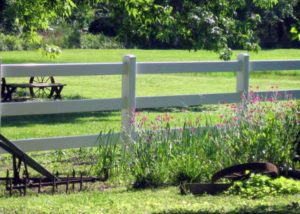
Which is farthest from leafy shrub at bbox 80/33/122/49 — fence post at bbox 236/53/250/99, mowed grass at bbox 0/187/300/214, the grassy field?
mowed grass at bbox 0/187/300/214

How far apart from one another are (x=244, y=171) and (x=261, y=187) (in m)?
0.42

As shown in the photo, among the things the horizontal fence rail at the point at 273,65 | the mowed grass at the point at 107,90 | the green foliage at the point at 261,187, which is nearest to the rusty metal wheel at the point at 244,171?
the green foliage at the point at 261,187

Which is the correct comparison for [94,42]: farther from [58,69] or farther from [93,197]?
[93,197]

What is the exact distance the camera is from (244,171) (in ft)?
32.5

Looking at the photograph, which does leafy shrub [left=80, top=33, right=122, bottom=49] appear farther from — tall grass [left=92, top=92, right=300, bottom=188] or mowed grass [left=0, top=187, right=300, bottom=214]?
mowed grass [left=0, top=187, right=300, bottom=214]

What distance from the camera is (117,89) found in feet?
90.3

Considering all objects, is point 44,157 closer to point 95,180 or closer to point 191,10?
point 95,180

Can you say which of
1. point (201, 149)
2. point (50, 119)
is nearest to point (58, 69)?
point (201, 149)

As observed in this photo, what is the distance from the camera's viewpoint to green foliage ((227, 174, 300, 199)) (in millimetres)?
9453

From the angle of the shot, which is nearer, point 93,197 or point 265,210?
point 265,210

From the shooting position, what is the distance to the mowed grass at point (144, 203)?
8586 mm

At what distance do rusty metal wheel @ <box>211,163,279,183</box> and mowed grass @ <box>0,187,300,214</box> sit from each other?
12.6 inches

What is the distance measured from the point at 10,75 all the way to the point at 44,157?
239 cm

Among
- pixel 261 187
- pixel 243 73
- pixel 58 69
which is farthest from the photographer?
pixel 243 73
